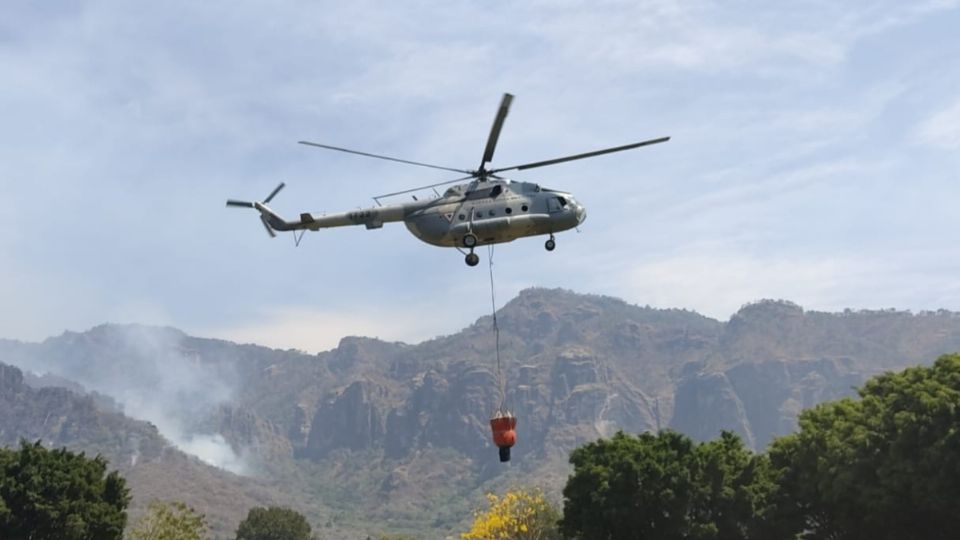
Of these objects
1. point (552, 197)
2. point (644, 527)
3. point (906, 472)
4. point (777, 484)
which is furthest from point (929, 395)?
point (552, 197)

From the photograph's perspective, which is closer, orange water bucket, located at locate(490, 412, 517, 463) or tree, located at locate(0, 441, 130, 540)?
orange water bucket, located at locate(490, 412, 517, 463)

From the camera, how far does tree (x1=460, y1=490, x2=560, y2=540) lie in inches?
3428

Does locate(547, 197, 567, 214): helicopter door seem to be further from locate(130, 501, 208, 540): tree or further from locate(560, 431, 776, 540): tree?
locate(130, 501, 208, 540): tree

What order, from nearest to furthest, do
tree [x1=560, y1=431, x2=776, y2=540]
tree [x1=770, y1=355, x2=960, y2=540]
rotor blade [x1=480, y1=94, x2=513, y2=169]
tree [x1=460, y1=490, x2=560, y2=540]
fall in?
rotor blade [x1=480, y1=94, x2=513, y2=169], tree [x1=770, y1=355, x2=960, y2=540], tree [x1=560, y1=431, x2=776, y2=540], tree [x1=460, y1=490, x2=560, y2=540]

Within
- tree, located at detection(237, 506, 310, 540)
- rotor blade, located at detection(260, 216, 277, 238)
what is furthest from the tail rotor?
tree, located at detection(237, 506, 310, 540)

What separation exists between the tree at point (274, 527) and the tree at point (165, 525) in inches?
3611

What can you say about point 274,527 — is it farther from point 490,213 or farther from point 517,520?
point 490,213

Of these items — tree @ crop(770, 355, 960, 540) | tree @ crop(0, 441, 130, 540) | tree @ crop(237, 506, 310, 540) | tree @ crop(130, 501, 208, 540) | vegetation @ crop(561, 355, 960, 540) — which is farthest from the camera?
tree @ crop(237, 506, 310, 540)

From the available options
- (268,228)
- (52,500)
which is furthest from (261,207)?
(52,500)

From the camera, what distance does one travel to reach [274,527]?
554 feet

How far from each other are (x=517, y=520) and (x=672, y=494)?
765 inches

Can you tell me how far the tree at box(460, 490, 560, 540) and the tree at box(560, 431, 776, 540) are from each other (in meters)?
10.5

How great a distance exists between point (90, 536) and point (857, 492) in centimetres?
5021

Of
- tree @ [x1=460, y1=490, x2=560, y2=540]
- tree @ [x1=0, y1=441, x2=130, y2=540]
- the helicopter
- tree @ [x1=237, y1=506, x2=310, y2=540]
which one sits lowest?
tree @ [x1=237, y1=506, x2=310, y2=540]
